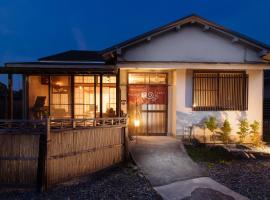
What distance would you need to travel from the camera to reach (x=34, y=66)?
986 cm

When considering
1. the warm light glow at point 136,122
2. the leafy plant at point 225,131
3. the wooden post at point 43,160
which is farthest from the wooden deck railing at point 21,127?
the leafy plant at point 225,131

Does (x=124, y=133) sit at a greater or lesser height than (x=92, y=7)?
lesser

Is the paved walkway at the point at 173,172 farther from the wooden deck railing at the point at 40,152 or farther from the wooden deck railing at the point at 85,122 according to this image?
the wooden deck railing at the point at 40,152

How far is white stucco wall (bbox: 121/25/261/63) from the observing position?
10.9m

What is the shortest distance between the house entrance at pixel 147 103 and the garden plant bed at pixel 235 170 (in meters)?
2.15

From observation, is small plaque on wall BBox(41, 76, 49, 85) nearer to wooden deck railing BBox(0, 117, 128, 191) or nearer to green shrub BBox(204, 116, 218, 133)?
wooden deck railing BBox(0, 117, 128, 191)

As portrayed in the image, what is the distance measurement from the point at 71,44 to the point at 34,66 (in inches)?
6573

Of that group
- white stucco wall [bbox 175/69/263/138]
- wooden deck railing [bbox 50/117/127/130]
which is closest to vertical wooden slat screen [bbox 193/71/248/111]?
white stucco wall [bbox 175/69/263/138]

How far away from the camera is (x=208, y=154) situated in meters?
9.38

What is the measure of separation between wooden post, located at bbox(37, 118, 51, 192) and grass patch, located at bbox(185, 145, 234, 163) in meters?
5.07

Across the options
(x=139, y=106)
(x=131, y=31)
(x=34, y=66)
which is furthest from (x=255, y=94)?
(x=131, y=31)

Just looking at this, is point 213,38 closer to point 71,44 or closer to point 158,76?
point 158,76

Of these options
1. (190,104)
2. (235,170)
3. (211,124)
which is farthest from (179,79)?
(235,170)

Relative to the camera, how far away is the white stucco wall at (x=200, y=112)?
10.9 meters
